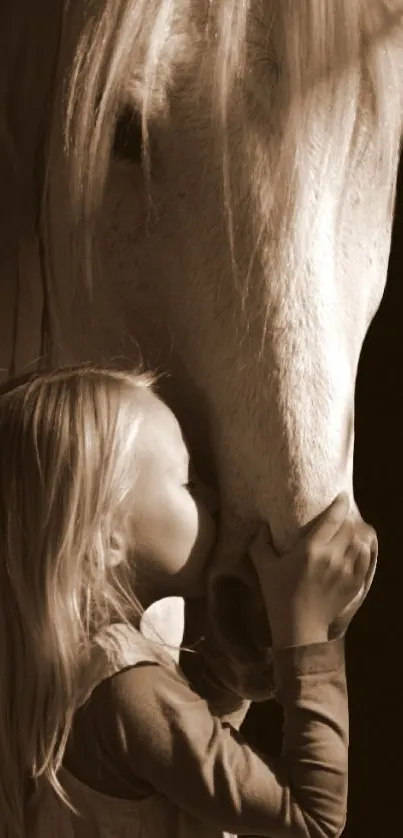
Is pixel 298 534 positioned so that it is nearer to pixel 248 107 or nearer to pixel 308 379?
pixel 308 379

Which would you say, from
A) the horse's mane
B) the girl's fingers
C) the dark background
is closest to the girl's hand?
the girl's fingers

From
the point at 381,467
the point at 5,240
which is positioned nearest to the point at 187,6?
the point at 5,240

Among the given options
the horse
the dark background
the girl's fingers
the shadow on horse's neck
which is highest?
the horse

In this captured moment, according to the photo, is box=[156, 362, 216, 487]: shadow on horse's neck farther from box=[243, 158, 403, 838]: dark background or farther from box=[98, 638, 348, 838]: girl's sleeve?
box=[243, 158, 403, 838]: dark background

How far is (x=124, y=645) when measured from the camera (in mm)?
603

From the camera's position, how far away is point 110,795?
608 millimetres

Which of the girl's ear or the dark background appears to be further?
the dark background

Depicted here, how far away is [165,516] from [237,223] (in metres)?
0.13

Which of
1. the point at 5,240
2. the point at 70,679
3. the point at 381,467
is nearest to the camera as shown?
the point at 70,679

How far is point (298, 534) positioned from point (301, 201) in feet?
0.45

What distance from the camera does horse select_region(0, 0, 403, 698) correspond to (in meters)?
0.63

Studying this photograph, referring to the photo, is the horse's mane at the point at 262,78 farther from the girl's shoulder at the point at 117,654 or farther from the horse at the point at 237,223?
the girl's shoulder at the point at 117,654

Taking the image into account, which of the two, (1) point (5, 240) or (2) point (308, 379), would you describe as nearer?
(2) point (308, 379)

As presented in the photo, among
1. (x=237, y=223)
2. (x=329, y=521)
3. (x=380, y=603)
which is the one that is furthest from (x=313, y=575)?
(x=380, y=603)
